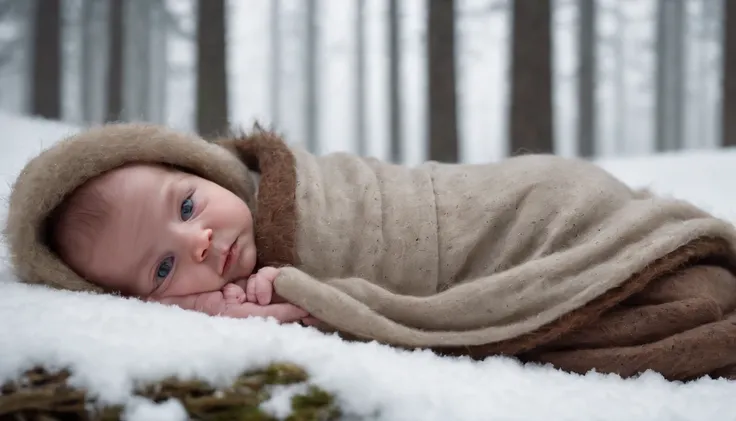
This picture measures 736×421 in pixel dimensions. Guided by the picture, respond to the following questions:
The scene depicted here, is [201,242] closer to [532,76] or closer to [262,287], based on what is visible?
[262,287]

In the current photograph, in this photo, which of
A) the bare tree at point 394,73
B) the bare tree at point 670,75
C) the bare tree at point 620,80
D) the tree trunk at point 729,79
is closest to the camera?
the tree trunk at point 729,79

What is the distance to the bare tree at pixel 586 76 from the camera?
719 cm

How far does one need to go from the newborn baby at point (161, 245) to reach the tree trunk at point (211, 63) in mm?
2276

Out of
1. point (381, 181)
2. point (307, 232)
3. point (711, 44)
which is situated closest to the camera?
point (307, 232)

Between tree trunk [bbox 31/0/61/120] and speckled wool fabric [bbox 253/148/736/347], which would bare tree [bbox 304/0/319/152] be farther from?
speckled wool fabric [bbox 253/148/736/347]

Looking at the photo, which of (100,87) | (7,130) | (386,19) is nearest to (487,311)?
(7,130)

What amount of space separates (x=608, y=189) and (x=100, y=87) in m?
10.5

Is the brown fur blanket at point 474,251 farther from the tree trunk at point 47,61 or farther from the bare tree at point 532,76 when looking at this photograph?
the tree trunk at point 47,61

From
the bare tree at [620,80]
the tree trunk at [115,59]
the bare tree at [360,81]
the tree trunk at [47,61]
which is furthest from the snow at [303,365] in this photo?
the bare tree at [620,80]

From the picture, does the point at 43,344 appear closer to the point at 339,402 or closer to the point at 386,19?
the point at 339,402

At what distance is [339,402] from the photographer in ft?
1.88

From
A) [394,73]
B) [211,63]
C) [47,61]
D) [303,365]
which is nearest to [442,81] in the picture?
[211,63]

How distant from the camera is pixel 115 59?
5359 millimetres

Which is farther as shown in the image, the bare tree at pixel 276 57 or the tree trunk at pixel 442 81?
the bare tree at pixel 276 57
